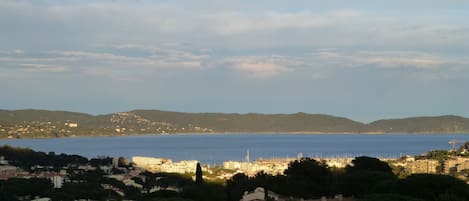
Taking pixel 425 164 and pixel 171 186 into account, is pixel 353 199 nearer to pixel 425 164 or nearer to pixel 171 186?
pixel 171 186

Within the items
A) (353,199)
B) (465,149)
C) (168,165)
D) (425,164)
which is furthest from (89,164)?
(353,199)

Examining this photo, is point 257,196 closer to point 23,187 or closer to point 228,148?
point 23,187

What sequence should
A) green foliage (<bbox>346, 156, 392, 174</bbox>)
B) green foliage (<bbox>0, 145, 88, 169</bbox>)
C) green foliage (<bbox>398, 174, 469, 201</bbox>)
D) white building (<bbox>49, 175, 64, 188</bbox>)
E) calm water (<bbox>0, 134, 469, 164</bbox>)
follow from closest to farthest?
green foliage (<bbox>398, 174, 469, 201</bbox>), green foliage (<bbox>346, 156, 392, 174</bbox>), white building (<bbox>49, 175, 64, 188</bbox>), green foliage (<bbox>0, 145, 88, 169</bbox>), calm water (<bbox>0, 134, 469, 164</bbox>)

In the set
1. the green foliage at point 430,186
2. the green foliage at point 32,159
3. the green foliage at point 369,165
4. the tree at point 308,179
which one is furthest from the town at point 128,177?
the green foliage at point 430,186

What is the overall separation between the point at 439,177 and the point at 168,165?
4350 cm

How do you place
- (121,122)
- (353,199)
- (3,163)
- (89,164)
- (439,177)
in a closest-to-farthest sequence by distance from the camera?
(439,177) → (353,199) → (3,163) → (89,164) → (121,122)

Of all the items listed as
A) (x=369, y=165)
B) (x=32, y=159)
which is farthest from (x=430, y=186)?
(x=32, y=159)

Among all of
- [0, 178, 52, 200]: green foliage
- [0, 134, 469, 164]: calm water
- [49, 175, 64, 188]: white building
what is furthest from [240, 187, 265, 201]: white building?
[0, 134, 469, 164]: calm water

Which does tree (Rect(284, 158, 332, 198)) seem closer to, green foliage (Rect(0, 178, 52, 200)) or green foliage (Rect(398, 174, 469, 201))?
green foliage (Rect(398, 174, 469, 201))

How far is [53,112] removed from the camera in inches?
7170

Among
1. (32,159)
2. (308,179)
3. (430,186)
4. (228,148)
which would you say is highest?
(430,186)

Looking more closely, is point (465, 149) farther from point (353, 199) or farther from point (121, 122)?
point (121, 122)

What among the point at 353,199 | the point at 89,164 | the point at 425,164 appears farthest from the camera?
the point at 89,164

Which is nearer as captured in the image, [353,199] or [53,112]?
[353,199]
